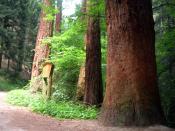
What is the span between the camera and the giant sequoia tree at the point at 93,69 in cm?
1257

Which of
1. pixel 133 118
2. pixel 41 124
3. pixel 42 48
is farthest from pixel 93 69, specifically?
pixel 42 48

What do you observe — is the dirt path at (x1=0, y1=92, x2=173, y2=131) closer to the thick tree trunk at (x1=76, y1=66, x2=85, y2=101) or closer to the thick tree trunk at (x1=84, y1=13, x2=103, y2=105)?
the thick tree trunk at (x1=84, y1=13, x2=103, y2=105)

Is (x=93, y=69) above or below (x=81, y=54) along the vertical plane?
below

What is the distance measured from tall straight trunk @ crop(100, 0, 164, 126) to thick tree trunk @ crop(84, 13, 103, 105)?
3361 millimetres

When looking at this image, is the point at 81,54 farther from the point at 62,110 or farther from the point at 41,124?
the point at 41,124

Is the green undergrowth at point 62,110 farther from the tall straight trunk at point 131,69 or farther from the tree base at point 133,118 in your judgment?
the tree base at point 133,118

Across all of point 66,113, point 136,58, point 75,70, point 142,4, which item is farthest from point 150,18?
point 75,70

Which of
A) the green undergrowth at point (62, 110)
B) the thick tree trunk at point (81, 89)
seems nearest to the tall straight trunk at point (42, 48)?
the thick tree trunk at point (81, 89)

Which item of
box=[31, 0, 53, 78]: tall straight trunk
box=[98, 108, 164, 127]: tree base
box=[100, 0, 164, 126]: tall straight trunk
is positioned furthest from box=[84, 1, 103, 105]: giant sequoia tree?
box=[31, 0, 53, 78]: tall straight trunk

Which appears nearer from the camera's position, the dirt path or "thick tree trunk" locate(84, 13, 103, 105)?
the dirt path

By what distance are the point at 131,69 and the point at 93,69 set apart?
3.86 m

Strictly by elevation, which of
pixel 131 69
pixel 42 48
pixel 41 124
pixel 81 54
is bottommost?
pixel 41 124

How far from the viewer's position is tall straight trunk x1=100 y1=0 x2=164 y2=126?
8734 millimetres

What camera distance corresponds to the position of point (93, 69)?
1262 cm
